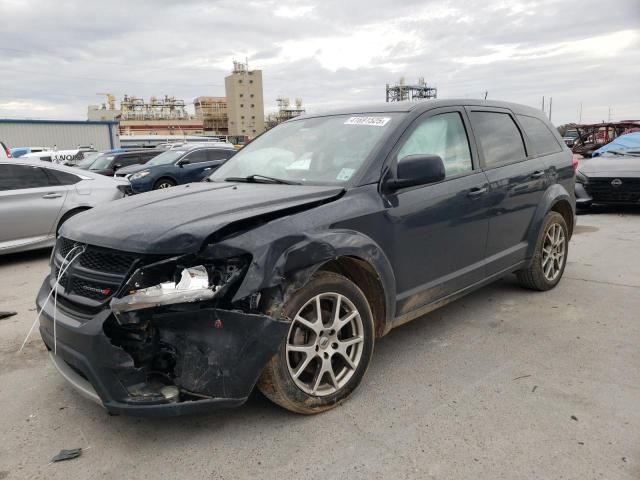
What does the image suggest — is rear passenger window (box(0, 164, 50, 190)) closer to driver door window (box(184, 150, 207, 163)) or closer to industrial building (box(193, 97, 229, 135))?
driver door window (box(184, 150, 207, 163))

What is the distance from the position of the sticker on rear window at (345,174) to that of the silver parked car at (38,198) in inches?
208

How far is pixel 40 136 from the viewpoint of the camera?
3869 cm

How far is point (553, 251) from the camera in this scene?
4.94m

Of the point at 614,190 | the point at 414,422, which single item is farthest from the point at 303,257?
the point at 614,190

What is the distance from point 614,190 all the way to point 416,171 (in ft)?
26.3

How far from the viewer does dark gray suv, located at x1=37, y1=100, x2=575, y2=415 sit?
235cm

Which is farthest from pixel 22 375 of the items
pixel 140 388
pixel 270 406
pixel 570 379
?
pixel 570 379

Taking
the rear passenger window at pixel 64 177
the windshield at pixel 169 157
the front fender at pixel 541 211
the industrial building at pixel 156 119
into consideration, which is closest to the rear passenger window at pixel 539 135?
the front fender at pixel 541 211

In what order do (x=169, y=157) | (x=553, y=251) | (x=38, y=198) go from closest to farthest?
(x=553, y=251) < (x=38, y=198) < (x=169, y=157)

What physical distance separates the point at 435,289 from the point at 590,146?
13281mm

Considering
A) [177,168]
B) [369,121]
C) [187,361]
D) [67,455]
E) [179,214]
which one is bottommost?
[67,455]

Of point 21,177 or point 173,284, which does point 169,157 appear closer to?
point 21,177

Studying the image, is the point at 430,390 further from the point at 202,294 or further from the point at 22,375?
the point at 22,375

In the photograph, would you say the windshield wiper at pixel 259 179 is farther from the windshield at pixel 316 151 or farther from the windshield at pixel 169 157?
the windshield at pixel 169 157
